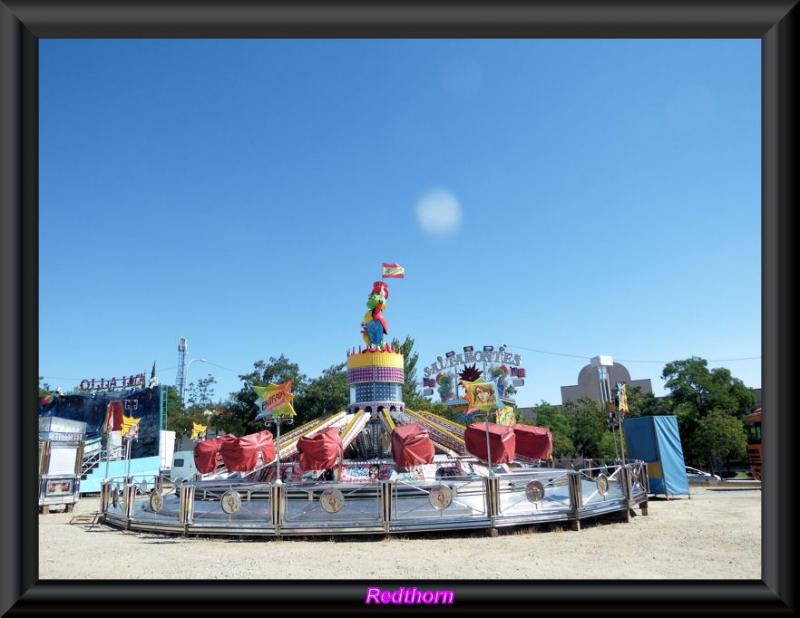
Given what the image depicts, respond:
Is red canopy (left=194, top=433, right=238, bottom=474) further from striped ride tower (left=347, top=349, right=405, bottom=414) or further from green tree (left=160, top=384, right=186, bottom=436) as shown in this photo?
green tree (left=160, top=384, right=186, bottom=436)

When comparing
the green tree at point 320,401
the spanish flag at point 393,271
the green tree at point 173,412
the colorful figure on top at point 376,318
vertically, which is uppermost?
the spanish flag at point 393,271

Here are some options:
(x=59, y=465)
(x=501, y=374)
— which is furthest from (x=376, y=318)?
(x=501, y=374)

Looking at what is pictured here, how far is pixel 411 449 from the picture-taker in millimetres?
12492

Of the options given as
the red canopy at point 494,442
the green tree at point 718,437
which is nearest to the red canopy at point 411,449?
the red canopy at point 494,442

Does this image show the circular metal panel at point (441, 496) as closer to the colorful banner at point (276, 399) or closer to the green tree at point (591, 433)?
the colorful banner at point (276, 399)

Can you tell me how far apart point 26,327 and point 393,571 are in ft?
20.4

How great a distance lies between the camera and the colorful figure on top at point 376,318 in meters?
18.8

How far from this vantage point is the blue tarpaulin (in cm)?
1677

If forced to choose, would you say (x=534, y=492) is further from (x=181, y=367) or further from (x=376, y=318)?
(x=181, y=367)

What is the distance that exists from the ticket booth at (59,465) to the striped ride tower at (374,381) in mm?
10938

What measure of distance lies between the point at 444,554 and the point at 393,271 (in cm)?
1279
